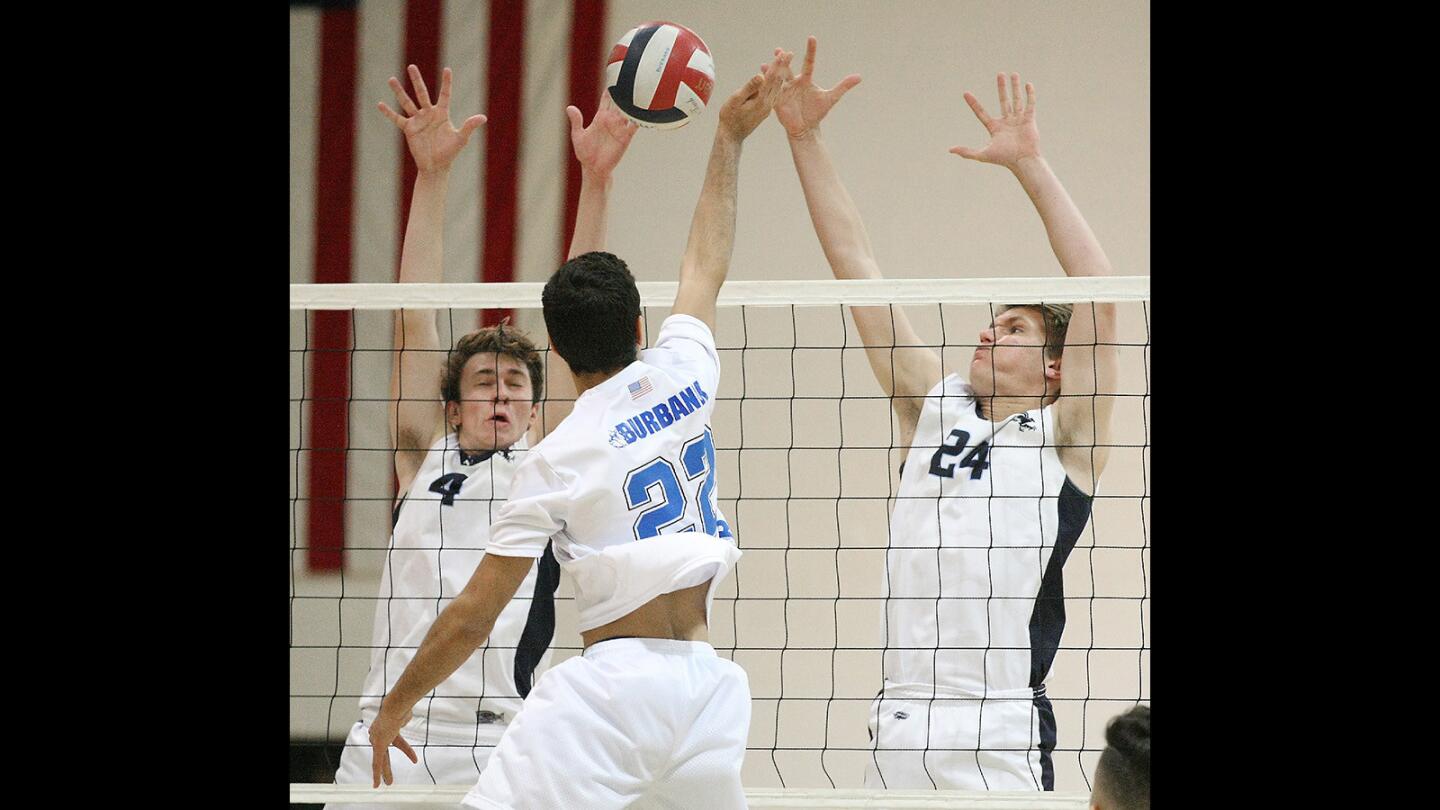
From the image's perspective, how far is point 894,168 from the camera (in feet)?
20.1

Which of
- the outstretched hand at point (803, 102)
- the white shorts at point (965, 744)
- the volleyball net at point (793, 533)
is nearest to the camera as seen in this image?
the white shorts at point (965, 744)

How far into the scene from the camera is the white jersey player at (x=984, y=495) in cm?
372

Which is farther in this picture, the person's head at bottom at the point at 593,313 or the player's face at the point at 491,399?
the player's face at the point at 491,399

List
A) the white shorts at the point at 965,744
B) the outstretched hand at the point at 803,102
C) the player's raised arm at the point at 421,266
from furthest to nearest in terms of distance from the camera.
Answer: the player's raised arm at the point at 421,266, the outstretched hand at the point at 803,102, the white shorts at the point at 965,744

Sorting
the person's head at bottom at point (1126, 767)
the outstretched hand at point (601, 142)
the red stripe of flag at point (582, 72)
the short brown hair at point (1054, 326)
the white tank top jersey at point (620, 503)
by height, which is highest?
the red stripe of flag at point (582, 72)

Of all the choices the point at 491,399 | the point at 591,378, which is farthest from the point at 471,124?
the point at 591,378

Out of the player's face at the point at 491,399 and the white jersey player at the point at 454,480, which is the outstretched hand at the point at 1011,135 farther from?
the player's face at the point at 491,399

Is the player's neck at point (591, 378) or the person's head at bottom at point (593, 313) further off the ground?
the person's head at bottom at point (593, 313)

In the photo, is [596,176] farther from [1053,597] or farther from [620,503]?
[1053,597]

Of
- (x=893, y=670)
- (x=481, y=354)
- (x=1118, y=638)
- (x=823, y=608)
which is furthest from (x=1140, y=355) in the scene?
(x=481, y=354)

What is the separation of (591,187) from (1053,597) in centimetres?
185

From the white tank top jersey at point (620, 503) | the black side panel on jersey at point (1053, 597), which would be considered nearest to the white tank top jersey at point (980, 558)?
the black side panel on jersey at point (1053, 597)
